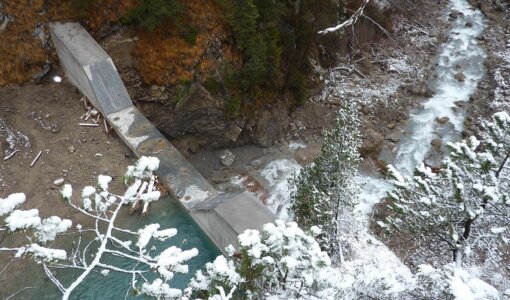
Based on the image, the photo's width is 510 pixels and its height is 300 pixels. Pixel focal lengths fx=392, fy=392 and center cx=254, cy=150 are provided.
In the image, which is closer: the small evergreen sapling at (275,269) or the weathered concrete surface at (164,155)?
the small evergreen sapling at (275,269)

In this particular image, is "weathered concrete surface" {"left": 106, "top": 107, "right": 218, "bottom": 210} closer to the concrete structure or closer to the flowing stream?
the concrete structure

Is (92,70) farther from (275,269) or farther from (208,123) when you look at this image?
(275,269)

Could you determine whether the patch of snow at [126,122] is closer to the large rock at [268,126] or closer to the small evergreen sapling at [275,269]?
the large rock at [268,126]

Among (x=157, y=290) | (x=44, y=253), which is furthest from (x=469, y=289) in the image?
(x=44, y=253)

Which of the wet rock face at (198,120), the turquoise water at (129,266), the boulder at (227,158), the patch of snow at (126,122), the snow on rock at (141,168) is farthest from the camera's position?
the boulder at (227,158)

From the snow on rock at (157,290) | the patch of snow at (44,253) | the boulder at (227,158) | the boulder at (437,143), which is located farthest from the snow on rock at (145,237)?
the boulder at (437,143)
